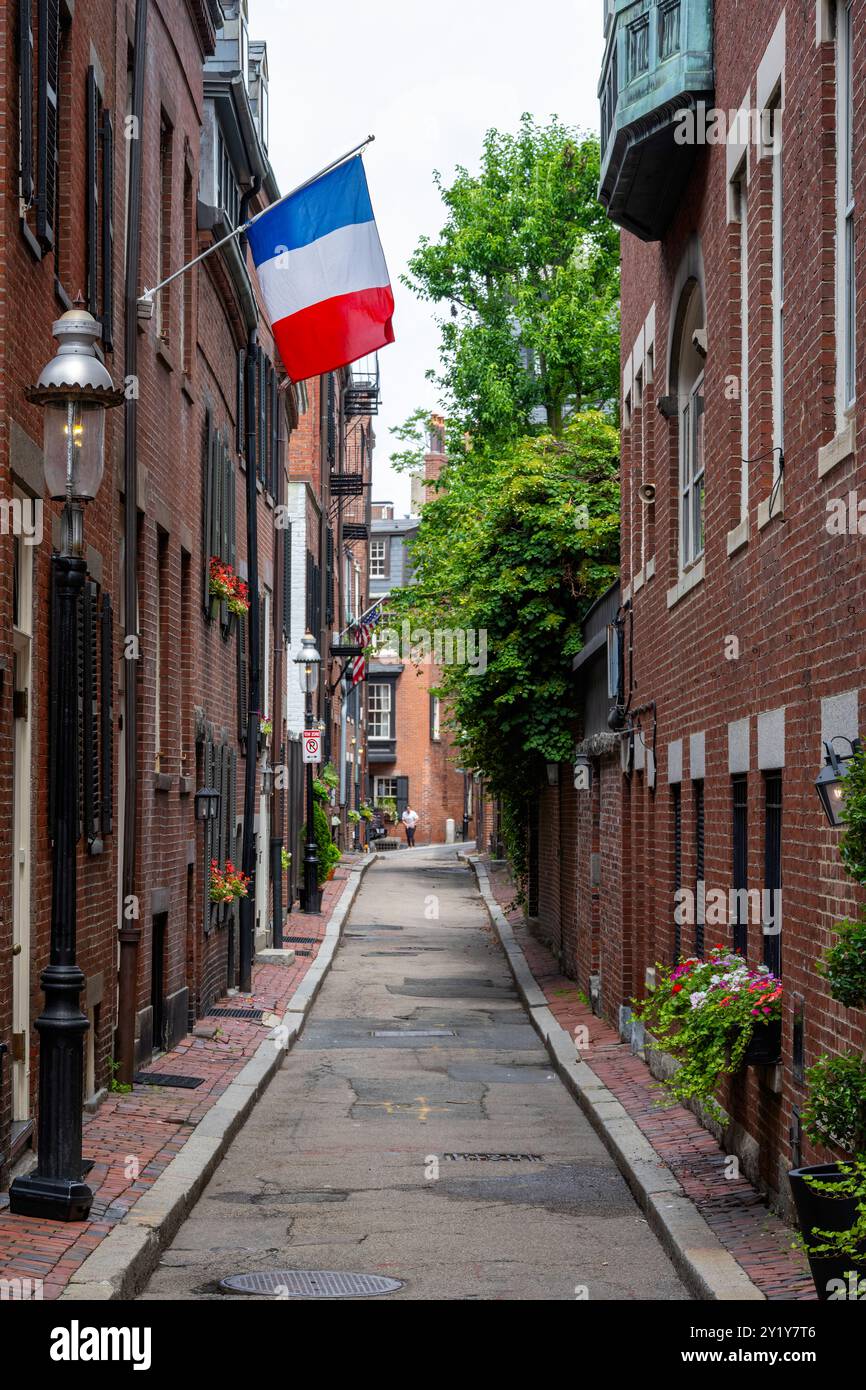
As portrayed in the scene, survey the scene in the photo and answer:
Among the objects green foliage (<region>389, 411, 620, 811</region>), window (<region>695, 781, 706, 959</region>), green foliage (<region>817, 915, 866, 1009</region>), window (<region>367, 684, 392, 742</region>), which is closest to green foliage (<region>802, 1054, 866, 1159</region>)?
green foliage (<region>817, 915, 866, 1009</region>)

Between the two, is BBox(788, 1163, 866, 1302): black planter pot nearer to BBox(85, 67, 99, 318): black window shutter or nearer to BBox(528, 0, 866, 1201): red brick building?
BBox(528, 0, 866, 1201): red brick building

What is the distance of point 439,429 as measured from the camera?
152 ft

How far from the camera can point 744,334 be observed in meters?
10.7

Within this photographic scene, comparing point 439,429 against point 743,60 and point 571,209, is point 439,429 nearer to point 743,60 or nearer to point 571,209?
point 571,209

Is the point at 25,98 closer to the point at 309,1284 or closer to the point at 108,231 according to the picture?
the point at 108,231

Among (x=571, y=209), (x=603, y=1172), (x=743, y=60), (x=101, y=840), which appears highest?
(x=571, y=209)

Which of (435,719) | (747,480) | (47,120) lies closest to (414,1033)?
(747,480)

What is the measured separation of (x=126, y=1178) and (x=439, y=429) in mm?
37919

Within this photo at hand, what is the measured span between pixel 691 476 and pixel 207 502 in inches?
220

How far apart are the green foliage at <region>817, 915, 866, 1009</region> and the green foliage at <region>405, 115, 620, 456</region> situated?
1264 inches

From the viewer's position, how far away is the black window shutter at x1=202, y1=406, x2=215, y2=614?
17.5 meters

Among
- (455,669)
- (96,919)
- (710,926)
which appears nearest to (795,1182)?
(710,926)

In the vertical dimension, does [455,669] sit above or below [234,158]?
below

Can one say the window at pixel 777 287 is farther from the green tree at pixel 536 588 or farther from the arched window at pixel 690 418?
the green tree at pixel 536 588
